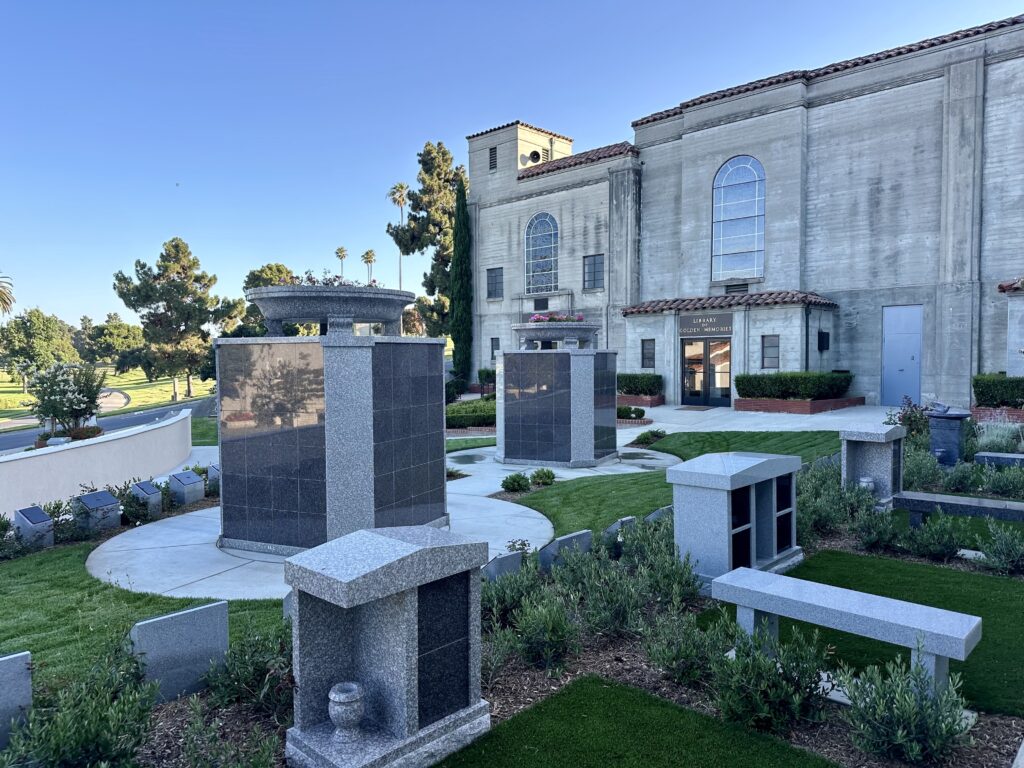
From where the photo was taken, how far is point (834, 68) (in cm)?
3039

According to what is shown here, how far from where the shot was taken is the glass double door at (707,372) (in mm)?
33062

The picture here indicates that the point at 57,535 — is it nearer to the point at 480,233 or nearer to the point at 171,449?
the point at 171,449

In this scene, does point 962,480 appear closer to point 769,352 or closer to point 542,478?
point 542,478

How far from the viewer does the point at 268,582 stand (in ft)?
30.8

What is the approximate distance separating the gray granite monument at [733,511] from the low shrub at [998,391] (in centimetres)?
1879

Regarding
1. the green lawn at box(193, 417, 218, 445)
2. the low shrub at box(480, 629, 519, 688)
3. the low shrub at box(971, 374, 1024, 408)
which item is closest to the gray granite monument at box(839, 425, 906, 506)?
the low shrub at box(480, 629, 519, 688)

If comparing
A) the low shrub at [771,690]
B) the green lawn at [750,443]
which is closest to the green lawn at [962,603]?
the low shrub at [771,690]

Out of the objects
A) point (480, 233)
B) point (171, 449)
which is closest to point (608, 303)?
point (480, 233)

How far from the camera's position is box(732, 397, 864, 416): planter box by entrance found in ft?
94.2

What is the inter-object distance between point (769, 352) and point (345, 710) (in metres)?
29.8

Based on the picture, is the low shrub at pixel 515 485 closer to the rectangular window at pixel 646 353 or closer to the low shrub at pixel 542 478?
the low shrub at pixel 542 478

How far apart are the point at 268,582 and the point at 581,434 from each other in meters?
11.3

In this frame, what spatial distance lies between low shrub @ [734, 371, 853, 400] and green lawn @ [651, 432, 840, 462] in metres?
6.65

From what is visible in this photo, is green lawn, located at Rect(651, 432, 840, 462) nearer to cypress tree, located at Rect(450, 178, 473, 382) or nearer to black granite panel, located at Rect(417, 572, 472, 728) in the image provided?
black granite panel, located at Rect(417, 572, 472, 728)
